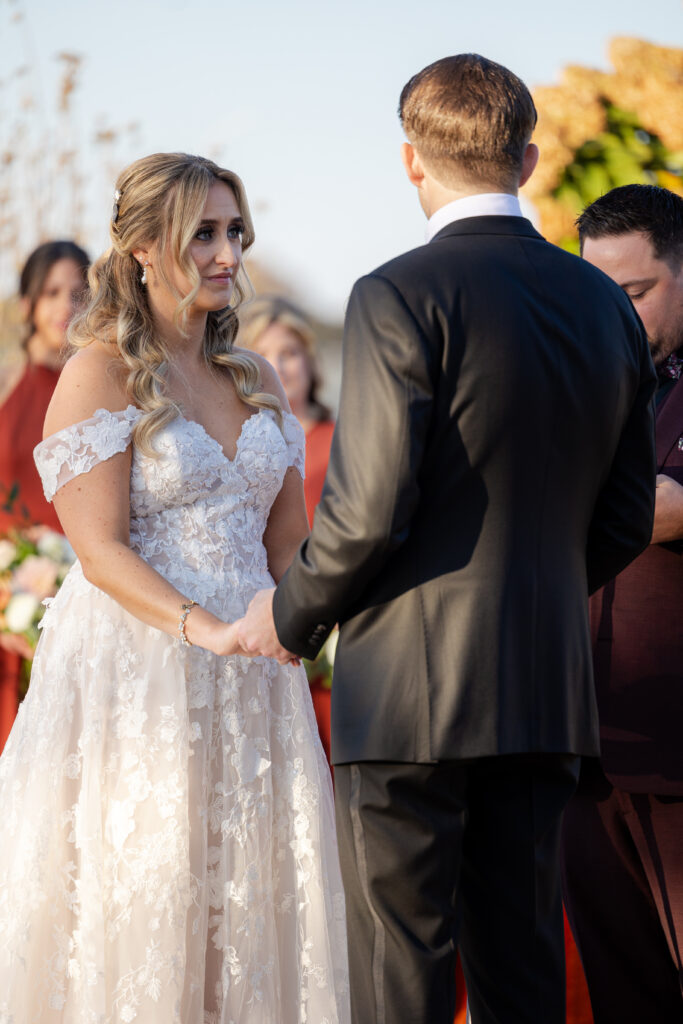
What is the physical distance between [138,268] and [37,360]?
223cm

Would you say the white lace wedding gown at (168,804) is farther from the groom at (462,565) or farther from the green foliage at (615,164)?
the green foliage at (615,164)

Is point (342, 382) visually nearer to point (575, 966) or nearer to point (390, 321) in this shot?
point (390, 321)

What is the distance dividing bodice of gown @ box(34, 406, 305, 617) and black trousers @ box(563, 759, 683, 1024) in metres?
0.96

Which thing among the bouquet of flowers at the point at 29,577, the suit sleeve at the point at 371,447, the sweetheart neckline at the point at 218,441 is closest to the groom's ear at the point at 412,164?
the suit sleeve at the point at 371,447

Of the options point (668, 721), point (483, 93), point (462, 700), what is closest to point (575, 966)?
point (668, 721)

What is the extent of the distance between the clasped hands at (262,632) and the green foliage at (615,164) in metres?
2.01

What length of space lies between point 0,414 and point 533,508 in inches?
135

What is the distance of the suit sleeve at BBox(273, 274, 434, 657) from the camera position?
6.19ft

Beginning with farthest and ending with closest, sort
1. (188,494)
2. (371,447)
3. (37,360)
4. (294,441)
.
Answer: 1. (37,360)
2. (294,441)
3. (188,494)
4. (371,447)

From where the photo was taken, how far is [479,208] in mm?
2023

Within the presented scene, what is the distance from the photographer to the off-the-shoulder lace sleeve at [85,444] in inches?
104

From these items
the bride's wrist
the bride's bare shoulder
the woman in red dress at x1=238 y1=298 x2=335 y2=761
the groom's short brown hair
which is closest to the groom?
the groom's short brown hair

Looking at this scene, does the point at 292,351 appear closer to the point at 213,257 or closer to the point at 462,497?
the point at 213,257

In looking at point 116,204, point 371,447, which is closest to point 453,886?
point 371,447
